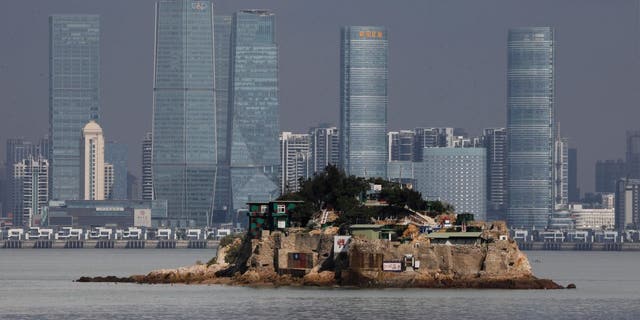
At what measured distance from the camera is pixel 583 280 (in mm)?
182375

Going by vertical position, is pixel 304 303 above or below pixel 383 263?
below

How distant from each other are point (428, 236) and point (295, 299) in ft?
47.1

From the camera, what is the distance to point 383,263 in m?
134

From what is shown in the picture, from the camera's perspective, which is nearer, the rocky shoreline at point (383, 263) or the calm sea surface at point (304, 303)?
the calm sea surface at point (304, 303)

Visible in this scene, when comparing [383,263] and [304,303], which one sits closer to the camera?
[304,303]

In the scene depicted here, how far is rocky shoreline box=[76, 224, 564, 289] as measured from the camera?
134250 millimetres

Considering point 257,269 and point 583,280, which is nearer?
point 257,269

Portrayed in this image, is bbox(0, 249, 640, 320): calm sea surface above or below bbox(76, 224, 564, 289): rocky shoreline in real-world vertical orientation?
below

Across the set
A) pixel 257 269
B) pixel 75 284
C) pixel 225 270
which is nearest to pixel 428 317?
pixel 257 269

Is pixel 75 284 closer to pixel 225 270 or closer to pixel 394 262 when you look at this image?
Answer: pixel 225 270

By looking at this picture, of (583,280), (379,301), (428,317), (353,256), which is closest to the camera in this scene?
(428,317)

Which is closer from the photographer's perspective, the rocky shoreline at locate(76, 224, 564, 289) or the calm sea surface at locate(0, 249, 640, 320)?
the calm sea surface at locate(0, 249, 640, 320)

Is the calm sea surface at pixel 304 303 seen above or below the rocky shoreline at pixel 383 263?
below

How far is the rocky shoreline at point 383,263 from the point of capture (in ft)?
440
